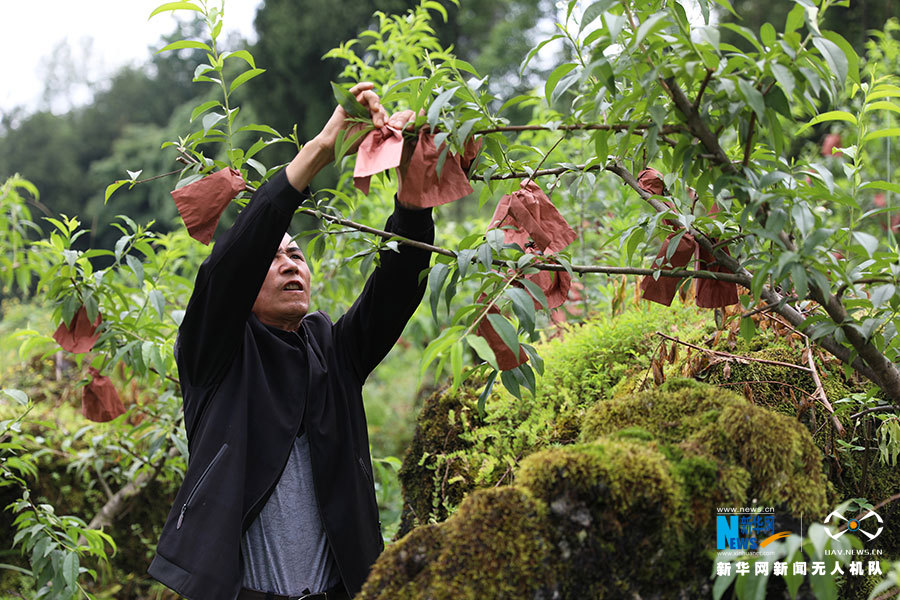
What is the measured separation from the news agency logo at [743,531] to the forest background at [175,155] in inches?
26.4

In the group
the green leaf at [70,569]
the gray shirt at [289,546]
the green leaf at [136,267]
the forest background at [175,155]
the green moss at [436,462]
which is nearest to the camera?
the gray shirt at [289,546]

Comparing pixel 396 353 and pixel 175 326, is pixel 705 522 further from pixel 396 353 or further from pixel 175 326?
pixel 396 353

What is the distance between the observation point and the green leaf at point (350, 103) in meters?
1.38

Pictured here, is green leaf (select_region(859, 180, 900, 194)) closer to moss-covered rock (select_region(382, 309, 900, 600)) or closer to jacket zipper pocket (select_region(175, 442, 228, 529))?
moss-covered rock (select_region(382, 309, 900, 600))

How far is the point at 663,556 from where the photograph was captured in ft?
3.94

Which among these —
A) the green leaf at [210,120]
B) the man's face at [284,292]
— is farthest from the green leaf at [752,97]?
the man's face at [284,292]

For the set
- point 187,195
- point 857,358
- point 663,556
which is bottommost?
point 663,556

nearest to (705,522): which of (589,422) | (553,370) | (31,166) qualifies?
(589,422)

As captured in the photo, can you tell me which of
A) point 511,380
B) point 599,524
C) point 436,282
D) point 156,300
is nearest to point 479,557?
point 599,524

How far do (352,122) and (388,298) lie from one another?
60 cm

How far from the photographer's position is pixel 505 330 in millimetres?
1255

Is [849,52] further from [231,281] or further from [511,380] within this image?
[231,281]

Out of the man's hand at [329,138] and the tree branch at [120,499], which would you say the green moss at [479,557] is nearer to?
the man's hand at [329,138]

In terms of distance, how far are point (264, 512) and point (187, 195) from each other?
842 mm
